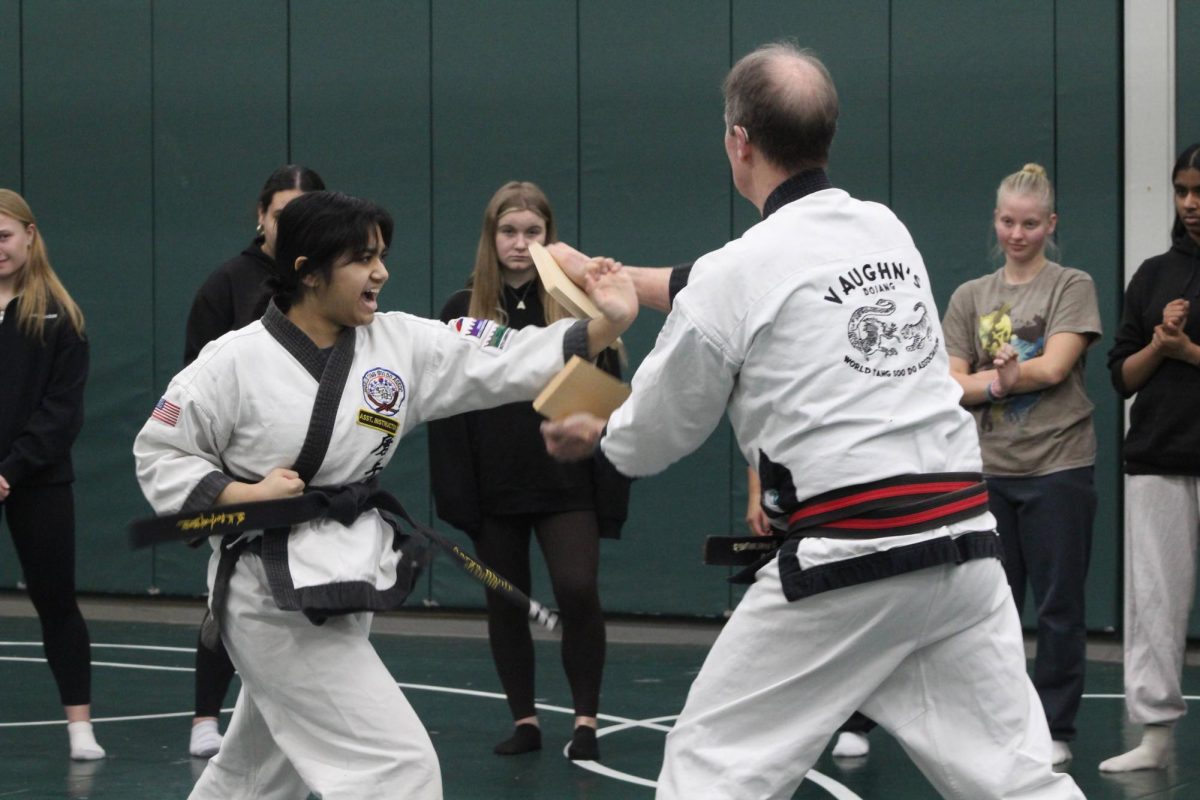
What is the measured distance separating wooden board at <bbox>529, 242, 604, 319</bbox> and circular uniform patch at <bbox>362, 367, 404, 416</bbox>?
44cm

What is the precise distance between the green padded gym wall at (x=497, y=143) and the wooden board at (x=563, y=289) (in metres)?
5.00

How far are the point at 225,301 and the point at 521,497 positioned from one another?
1288 mm

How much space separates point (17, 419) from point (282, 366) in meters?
2.68

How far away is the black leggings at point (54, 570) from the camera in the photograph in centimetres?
609

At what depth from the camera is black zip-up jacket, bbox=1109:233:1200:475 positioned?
561 centimetres

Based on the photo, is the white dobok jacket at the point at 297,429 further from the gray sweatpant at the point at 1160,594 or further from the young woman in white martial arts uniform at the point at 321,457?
the gray sweatpant at the point at 1160,594

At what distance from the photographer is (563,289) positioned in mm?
3908

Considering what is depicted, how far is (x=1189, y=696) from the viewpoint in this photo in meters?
7.26

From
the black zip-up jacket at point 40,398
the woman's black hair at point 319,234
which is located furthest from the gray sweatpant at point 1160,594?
the black zip-up jacket at point 40,398

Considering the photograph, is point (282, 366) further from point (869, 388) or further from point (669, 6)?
point (669, 6)

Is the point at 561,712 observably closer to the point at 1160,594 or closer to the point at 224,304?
the point at 224,304

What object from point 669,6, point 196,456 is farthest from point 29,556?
point 669,6

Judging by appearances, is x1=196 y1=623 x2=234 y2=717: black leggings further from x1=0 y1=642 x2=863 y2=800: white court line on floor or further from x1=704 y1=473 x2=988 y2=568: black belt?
x1=704 y1=473 x2=988 y2=568: black belt

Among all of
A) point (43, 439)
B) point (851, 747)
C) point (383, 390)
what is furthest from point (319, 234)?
point (851, 747)
